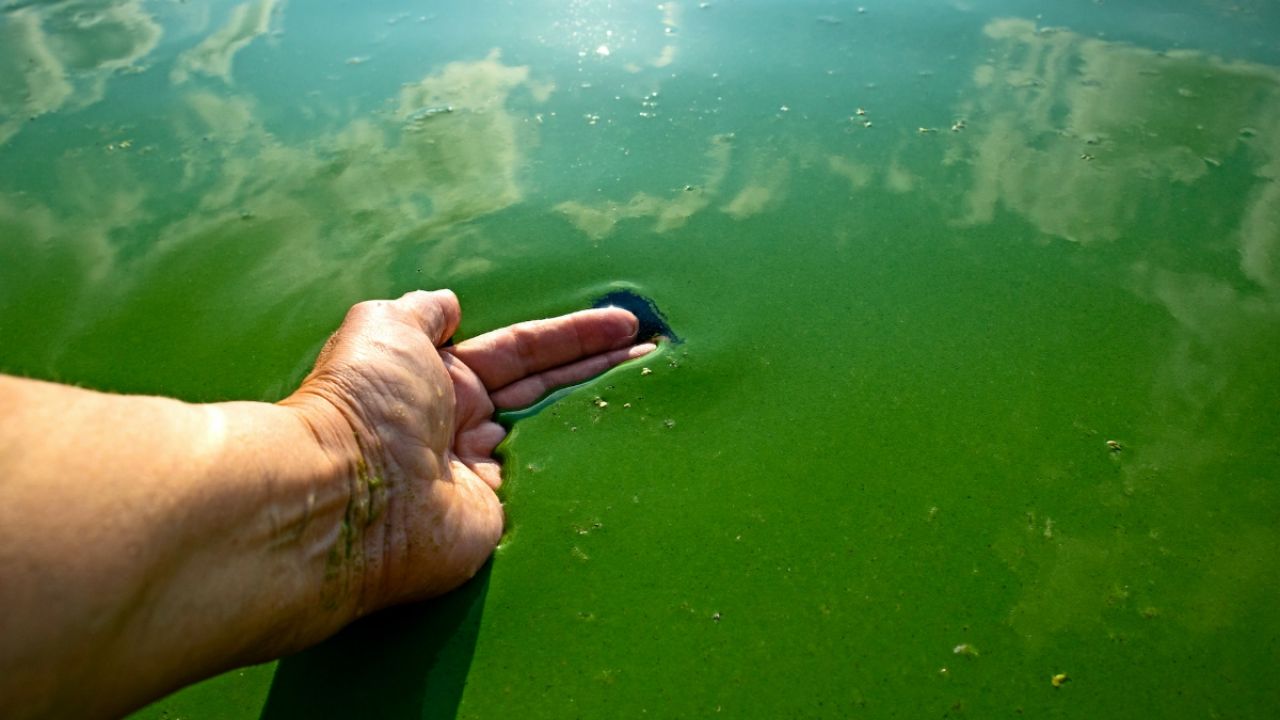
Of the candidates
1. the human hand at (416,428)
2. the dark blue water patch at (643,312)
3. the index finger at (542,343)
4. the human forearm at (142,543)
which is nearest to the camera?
the human forearm at (142,543)

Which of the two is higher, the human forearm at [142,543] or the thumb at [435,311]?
the human forearm at [142,543]

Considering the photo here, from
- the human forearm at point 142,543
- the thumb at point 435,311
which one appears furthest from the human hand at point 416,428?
the human forearm at point 142,543

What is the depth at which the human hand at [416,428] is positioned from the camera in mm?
1566

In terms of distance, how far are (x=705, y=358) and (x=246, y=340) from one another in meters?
1.30

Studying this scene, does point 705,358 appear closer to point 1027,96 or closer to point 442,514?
point 442,514

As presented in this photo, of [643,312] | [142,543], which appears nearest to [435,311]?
[643,312]

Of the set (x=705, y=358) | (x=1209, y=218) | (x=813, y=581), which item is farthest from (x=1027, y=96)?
(x=813, y=581)

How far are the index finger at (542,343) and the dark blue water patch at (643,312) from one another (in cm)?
4

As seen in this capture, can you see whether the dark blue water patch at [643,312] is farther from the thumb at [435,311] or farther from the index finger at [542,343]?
the thumb at [435,311]

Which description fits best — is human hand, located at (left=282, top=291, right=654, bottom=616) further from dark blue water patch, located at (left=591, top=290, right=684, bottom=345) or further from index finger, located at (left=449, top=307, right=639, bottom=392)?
dark blue water patch, located at (left=591, top=290, right=684, bottom=345)

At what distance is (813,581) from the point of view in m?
1.68

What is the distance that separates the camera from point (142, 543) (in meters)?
1.08

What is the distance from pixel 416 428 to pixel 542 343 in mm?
567

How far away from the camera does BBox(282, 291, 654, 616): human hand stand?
1566 millimetres
